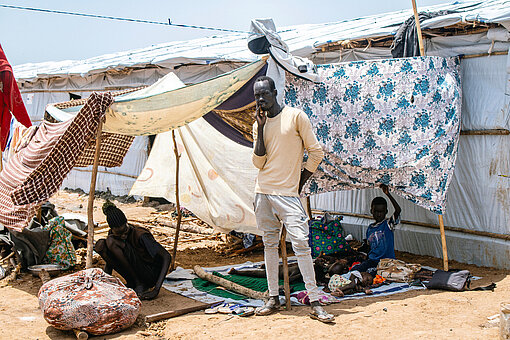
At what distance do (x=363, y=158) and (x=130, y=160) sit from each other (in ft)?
24.7

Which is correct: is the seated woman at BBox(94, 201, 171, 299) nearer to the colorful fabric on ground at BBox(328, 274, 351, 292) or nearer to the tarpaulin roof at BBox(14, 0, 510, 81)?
the colorful fabric on ground at BBox(328, 274, 351, 292)

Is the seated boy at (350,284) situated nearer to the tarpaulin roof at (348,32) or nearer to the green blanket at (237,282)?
the green blanket at (237,282)

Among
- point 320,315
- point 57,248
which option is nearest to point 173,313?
point 320,315

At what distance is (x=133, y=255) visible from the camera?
5105mm

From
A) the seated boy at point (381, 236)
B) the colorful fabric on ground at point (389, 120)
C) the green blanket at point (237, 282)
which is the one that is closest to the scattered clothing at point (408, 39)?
the colorful fabric on ground at point (389, 120)

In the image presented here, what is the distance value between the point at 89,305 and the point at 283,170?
1.79m

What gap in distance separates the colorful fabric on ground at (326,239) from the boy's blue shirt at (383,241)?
18.1 inches

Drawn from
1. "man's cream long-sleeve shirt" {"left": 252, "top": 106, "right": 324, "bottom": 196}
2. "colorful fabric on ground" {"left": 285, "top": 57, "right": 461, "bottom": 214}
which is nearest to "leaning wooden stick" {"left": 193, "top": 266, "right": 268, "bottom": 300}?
"man's cream long-sleeve shirt" {"left": 252, "top": 106, "right": 324, "bottom": 196}

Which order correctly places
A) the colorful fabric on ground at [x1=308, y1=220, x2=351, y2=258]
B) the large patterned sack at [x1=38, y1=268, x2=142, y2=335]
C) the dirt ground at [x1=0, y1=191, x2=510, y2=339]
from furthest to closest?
the colorful fabric on ground at [x1=308, y1=220, x2=351, y2=258], the large patterned sack at [x1=38, y1=268, x2=142, y2=335], the dirt ground at [x1=0, y1=191, x2=510, y2=339]

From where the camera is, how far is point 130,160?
38.5ft

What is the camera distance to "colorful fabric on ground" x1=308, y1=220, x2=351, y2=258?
19.7 ft

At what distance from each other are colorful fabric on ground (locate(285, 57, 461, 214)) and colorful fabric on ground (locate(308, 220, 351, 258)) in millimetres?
1016

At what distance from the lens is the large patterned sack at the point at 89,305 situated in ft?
13.4

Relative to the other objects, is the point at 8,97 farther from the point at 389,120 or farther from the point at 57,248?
the point at 389,120
